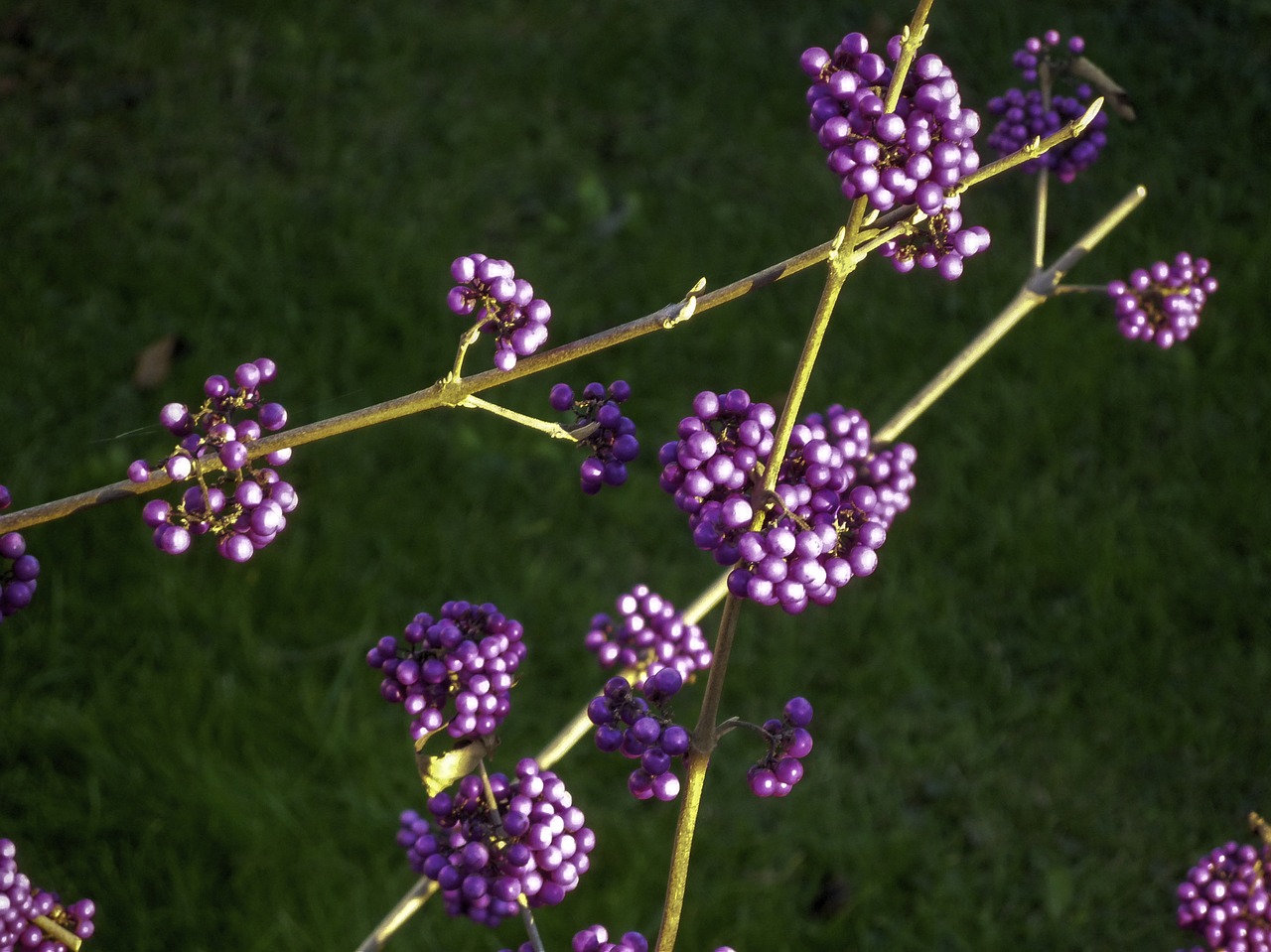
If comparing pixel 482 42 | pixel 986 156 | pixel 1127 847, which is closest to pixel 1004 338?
pixel 986 156

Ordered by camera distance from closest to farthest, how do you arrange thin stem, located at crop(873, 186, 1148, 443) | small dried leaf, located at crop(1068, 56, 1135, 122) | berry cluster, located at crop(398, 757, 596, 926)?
berry cluster, located at crop(398, 757, 596, 926) → small dried leaf, located at crop(1068, 56, 1135, 122) → thin stem, located at crop(873, 186, 1148, 443)

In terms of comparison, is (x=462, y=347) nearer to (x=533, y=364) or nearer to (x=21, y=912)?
(x=533, y=364)

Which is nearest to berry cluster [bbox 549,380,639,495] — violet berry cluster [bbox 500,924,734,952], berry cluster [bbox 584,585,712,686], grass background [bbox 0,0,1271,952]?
violet berry cluster [bbox 500,924,734,952]

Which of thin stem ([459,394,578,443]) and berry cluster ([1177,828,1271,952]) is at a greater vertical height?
thin stem ([459,394,578,443])

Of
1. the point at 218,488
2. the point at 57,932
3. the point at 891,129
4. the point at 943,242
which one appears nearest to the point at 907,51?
the point at 891,129

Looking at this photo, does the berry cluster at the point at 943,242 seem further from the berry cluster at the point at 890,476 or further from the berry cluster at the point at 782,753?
the berry cluster at the point at 890,476

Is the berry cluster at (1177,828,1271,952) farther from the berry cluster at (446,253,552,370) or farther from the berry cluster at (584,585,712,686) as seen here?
the berry cluster at (446,253,552,370)

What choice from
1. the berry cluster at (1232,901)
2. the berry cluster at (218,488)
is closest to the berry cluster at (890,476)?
the berry cluster at (1232,901)
